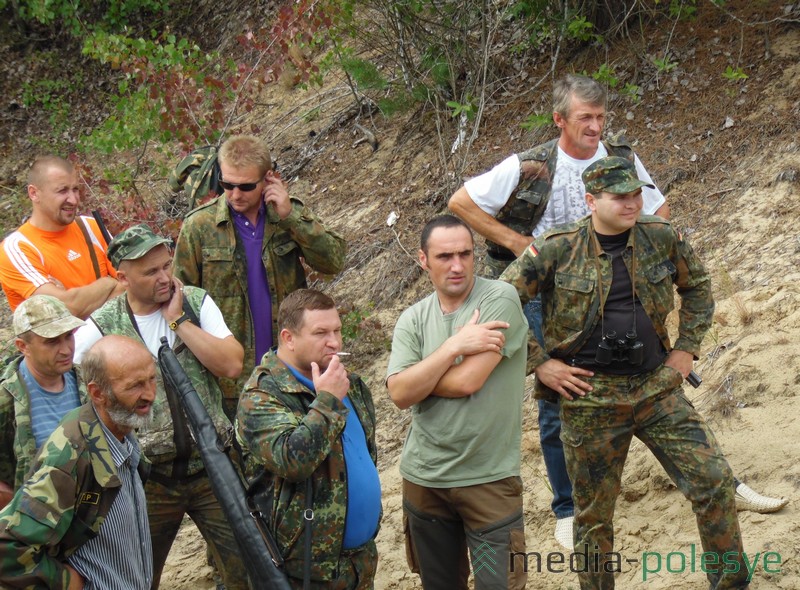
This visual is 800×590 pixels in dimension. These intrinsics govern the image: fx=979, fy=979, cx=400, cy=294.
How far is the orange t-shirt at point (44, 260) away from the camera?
17.4ft

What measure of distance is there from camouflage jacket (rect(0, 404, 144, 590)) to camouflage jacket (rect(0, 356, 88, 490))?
605 mm

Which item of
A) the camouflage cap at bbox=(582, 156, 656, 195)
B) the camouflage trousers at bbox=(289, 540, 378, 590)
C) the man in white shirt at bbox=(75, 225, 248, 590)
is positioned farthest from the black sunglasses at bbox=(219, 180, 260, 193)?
the camouflage trousers at bbox=(289, 540, 378, 590)

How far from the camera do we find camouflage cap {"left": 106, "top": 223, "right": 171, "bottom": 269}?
14.6ft

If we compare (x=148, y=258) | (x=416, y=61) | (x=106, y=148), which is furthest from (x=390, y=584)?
(x=416, y=61)

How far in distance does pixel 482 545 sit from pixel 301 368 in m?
1.12

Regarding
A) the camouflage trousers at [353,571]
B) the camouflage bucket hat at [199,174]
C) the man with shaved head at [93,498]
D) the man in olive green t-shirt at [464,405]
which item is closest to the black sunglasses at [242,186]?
the camouflage bucket hat at [199,174]

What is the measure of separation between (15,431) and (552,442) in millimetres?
2777

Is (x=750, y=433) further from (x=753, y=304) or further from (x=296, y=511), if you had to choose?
(x=296, y=511)

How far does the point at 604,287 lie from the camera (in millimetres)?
4527

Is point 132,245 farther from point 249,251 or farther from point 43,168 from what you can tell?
point 43,168

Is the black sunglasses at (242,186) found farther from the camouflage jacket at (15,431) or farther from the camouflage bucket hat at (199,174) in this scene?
the camouflage jacket at (15,431)

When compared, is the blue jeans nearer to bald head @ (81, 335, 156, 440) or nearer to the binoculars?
the binoculars

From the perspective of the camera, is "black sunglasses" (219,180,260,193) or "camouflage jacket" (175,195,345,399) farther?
"camouflage jacket" (175,195,345,399)

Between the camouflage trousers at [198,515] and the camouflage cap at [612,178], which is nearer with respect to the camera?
the camouflage cap at [612,178]
